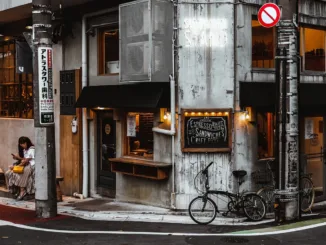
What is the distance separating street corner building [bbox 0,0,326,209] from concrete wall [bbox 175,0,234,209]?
25 millimetres

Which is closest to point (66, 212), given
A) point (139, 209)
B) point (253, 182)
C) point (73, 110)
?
point (139, 209)

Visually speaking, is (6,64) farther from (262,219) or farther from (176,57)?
(262,219)

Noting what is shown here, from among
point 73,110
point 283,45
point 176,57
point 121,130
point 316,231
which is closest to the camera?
point 316,231

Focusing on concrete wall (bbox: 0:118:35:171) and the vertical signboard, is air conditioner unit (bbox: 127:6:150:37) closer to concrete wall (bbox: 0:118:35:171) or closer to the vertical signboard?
the vertical signboard

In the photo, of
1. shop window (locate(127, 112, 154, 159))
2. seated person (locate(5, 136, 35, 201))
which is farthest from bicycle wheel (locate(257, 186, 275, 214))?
seated person (locate(5, 136, 35, 201))

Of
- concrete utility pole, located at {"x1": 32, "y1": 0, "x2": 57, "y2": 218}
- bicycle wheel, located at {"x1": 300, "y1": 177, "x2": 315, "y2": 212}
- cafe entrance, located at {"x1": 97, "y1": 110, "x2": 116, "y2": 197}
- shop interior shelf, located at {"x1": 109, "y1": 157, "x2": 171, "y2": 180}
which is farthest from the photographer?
cafe entrance, located at {"x1": 97, "y1": 110, "x2": 116, "y2": 197}

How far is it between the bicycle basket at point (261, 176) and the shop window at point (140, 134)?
291 cm

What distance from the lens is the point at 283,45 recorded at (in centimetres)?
1202

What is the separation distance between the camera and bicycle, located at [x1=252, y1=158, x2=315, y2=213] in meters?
13.4

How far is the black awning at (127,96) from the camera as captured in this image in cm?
1330

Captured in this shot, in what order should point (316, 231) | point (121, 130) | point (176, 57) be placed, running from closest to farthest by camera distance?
point (316, 231) → point (176, 57) → point (121, 130)

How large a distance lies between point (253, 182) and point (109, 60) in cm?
577

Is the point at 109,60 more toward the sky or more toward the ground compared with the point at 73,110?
more toward the sky

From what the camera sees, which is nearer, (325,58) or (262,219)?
(262,219)
